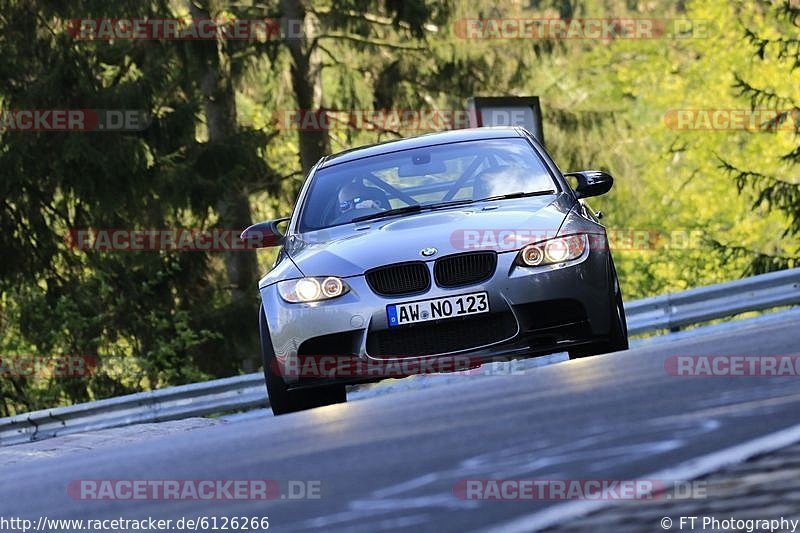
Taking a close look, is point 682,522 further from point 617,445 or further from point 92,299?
point 92,299

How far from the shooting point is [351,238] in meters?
9.34

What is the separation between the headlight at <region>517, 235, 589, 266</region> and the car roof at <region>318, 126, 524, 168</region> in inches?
74.5

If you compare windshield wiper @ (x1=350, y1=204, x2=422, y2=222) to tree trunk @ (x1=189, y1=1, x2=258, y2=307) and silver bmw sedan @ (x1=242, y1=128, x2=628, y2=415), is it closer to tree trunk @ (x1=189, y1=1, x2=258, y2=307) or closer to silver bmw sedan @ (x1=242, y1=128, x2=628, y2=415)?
silver bmw sedan @ (x1=242, y1=128, x2=628, y2=415)

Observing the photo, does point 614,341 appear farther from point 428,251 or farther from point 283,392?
point 283,392

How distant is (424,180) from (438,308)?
5.87 ft

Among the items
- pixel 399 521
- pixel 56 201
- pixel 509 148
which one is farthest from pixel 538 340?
pixel 56 201

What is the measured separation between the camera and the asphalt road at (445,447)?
175 inches

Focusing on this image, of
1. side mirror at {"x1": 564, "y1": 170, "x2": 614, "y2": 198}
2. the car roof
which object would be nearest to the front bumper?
side mirror at {"x1": 564, "y1": 170, "x2": 614, "y2": 198}

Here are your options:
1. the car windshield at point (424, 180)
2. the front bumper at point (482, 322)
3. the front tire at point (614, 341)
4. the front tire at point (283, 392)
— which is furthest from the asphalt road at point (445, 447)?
the car windshield at point (424, 180)

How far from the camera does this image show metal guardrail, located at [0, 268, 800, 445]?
12500 millimetres

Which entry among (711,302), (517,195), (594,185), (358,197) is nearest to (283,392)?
(358,197)

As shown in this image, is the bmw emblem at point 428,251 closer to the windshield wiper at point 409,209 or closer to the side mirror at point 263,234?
the windshield wiper at point 409,209

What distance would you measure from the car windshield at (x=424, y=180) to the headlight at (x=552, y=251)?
1034 millimetres

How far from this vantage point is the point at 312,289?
8969mm
